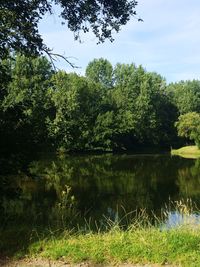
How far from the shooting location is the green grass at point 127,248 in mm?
6082

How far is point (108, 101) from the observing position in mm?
77125

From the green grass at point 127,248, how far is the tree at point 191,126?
62.8 meters

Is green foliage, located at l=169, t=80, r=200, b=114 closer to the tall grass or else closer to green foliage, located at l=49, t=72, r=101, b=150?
green foliage, located at l=49, t=72, r=101, b=150

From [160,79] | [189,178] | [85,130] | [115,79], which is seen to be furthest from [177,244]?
[160,79]

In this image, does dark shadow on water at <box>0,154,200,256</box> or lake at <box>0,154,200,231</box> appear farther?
lake at <box>0,154,200,231</box>

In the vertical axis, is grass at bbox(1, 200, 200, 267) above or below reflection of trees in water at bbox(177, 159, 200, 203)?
above

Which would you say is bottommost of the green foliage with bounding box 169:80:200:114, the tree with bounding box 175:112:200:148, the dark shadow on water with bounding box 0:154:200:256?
the dark shadow on water with bounding box 0:154:200:256

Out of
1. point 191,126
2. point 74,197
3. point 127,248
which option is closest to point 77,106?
point 191,126

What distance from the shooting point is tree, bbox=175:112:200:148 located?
69588mm

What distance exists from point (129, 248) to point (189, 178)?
25818 millimetres

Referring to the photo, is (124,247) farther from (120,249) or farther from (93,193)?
(93,193)

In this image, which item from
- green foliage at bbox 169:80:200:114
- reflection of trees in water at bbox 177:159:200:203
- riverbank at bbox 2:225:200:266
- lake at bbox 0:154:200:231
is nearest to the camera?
riverbank at bbox 2:225:200:266

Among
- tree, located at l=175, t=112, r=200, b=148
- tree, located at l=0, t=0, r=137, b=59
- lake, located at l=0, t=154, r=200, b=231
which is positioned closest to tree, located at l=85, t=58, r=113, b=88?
tree, located at l=175, t=112, r=200, b=148

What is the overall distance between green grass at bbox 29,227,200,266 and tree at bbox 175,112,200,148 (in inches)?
2473
